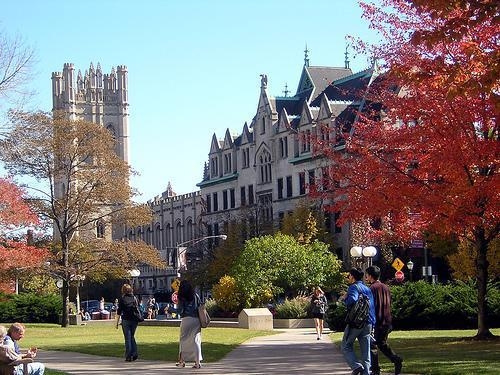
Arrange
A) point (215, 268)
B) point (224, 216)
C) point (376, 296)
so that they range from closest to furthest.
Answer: point (376, 296) → point (215, 268) → point (224, 216)

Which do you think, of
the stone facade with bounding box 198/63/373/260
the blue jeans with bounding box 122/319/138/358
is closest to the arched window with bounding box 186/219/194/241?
Answer: the stone facade with bounding box 198/63/373/260

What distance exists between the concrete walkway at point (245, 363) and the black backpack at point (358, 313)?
2939mm

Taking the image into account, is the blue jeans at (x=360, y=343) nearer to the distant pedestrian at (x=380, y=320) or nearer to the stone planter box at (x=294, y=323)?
the distant pedestrian at (x=380, y=320)

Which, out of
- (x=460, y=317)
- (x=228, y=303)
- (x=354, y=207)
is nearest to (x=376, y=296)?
(x=354, y=207)

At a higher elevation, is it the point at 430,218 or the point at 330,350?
the point at 430,218

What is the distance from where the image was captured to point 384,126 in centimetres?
2961

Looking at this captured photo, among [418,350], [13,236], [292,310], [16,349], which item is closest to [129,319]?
[418,350]

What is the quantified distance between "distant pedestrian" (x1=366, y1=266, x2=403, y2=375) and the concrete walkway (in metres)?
1.43

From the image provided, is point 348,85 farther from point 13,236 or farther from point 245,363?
point 245,363

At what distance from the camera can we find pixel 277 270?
57.4 m

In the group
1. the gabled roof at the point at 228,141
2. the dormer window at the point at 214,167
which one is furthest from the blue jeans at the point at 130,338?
the dormer window at the point at 214,167

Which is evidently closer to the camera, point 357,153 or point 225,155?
point 357,153

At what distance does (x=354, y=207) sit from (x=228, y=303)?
91.1ft

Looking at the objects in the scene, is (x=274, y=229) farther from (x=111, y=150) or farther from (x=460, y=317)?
(x=460, y=317)
